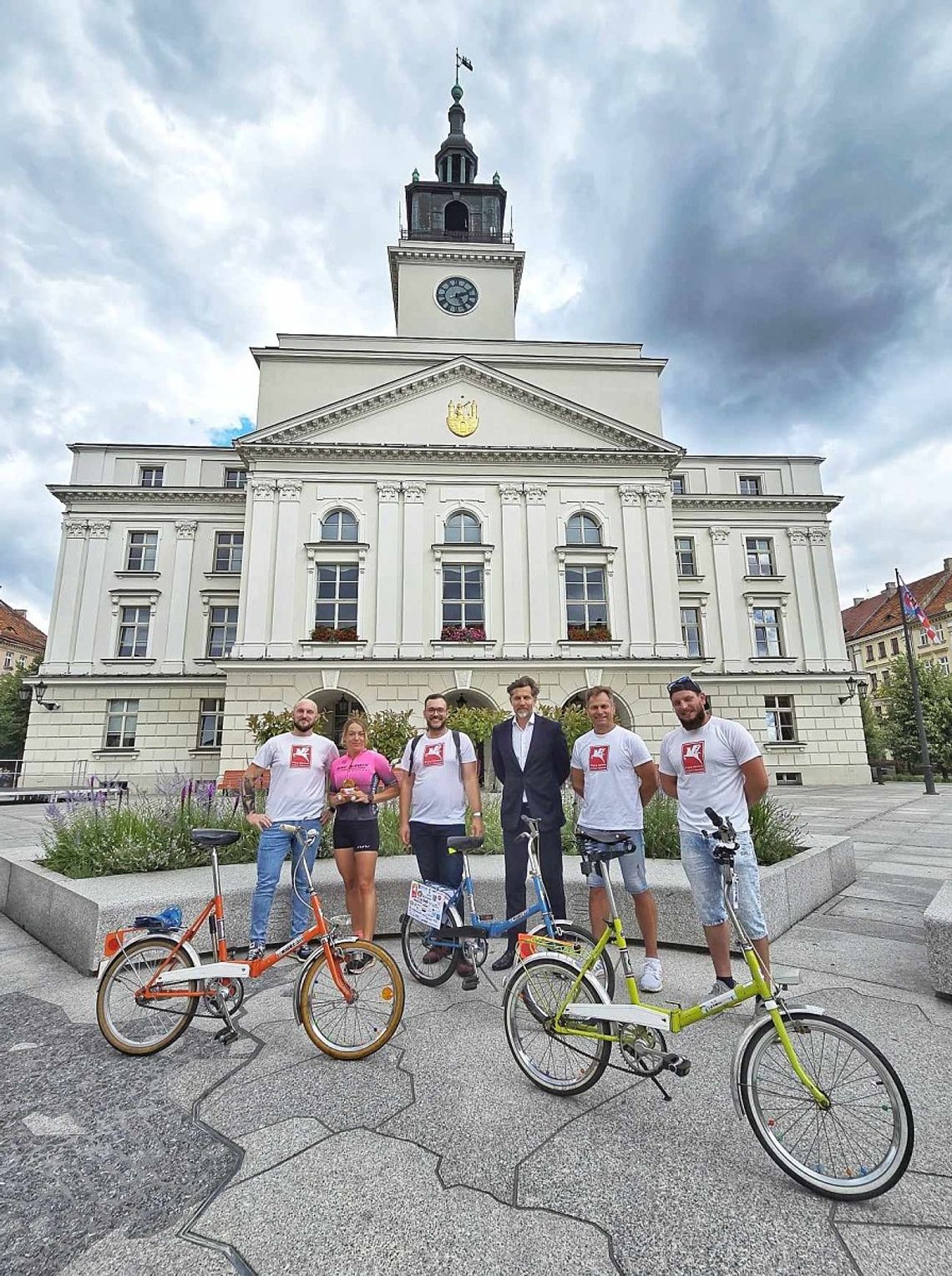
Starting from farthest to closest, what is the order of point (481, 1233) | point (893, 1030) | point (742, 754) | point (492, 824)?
point (492, 824), point (742, 754), point (893, 1030), point (481, 1233)

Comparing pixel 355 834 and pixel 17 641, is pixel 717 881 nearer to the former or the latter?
pixel 355 834

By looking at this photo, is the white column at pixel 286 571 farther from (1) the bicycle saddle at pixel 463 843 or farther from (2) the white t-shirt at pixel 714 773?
(2) the white t-shirt at pixel 714 773

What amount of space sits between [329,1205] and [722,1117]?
1746 millimetres

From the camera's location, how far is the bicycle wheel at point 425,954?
4660mm

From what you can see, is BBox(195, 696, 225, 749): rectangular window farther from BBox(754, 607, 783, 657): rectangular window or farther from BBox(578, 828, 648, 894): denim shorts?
BBox(578, 828, 648, 894): denim shorts

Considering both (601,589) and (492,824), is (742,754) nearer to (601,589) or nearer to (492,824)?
(492,824)

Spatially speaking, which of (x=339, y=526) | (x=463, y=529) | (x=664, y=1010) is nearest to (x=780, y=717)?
(x=463, y=529)

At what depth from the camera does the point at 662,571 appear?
974 inches

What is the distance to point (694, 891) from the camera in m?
4.09

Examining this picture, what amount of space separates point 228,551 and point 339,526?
755 centimetres

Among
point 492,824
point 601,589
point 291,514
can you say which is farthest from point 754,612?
point 492,824

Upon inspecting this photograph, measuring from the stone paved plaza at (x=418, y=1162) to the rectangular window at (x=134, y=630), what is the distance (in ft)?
86.8

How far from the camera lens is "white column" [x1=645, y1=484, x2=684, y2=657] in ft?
79.4

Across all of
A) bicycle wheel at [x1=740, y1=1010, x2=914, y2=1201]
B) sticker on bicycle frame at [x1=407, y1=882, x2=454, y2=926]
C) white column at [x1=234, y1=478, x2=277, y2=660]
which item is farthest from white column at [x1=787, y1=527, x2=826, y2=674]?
bicycle wheel at [x1=740, y1=1010, x2=914, y2=1201]
